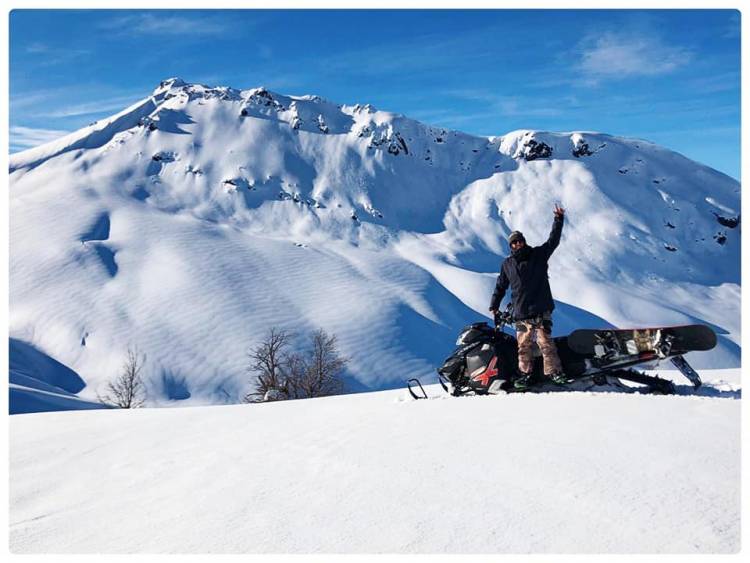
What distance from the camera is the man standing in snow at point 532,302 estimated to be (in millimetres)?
7496

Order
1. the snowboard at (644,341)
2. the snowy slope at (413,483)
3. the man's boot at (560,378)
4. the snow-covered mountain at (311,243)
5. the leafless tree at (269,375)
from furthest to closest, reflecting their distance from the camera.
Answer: the snow-covered mountain at (311,243)
the leafless tree at (269,375)
the man's boot at (560,378)
the snowboard at (644,341)
the snowy slope at (413,483)

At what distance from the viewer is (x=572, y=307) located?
120m

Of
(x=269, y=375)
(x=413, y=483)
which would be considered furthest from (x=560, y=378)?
(x=269, y=375)

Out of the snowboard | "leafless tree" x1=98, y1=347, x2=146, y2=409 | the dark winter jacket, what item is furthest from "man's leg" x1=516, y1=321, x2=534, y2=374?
"leafless tree" x1=98, y1=347, x2=146, y2=409

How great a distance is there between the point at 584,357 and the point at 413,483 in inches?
164

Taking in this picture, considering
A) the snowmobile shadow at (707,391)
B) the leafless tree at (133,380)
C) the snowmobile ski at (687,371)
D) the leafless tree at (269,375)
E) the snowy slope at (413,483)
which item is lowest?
the leafless tree at (133,380)

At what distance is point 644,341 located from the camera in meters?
7.26

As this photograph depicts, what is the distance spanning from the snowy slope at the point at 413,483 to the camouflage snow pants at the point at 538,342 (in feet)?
2.81

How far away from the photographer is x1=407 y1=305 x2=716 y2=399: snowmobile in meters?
7.12

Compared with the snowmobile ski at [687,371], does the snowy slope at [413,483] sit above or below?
below

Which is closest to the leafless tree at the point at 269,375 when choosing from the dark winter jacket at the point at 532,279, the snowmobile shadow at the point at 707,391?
the dark winter jacket at the point at 532,279

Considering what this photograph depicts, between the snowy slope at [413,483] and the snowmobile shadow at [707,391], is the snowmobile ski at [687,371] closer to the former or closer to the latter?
the snowmobile shadow at [707,391]

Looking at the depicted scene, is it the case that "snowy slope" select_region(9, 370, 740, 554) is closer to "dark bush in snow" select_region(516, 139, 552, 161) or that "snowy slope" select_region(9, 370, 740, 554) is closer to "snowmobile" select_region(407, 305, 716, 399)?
"snowmobile" select_region(407, 305, 716, 399)

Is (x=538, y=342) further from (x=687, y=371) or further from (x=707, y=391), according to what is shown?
(x=707, y=391)
